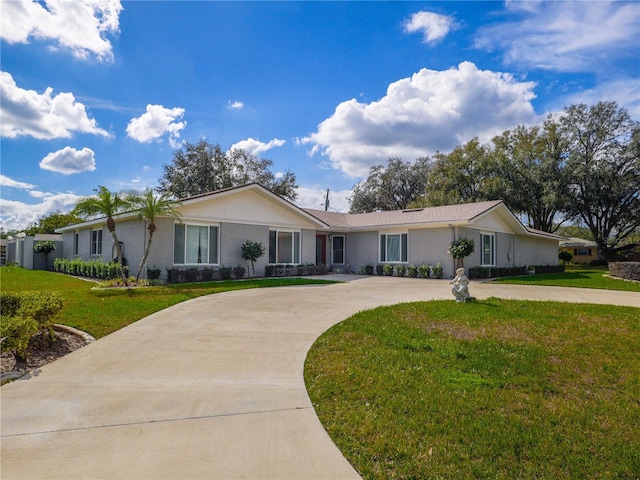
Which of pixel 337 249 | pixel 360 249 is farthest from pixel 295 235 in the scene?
pixel 360 249

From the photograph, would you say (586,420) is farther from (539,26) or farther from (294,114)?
(294,114)

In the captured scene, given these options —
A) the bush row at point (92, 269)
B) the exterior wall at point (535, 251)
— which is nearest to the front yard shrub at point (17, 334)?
the bush row at point (92, 269)

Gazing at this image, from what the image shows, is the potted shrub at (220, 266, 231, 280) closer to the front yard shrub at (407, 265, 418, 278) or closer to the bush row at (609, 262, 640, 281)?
the front yard shrub at (407, 265, 418, 278)

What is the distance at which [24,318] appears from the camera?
552cm

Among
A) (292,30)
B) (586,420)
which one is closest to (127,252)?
(292,30)

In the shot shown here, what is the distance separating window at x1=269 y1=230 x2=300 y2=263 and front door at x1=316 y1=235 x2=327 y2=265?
2868 millimetres

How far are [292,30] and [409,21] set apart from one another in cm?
370

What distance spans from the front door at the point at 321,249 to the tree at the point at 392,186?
77.8 feet

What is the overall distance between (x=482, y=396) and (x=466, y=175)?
1321 inches

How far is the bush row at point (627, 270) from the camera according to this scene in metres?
17.4

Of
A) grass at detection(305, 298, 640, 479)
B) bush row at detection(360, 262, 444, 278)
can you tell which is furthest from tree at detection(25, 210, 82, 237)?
grass at detection(305, 298, 640, 479)

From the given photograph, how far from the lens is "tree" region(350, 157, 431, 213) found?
44.5 m

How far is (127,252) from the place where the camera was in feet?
53.5

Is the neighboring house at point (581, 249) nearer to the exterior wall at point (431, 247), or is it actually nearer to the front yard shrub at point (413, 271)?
the exterior wall at point (431, 247)
